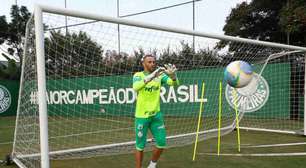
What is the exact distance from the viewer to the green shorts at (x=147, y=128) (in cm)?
561

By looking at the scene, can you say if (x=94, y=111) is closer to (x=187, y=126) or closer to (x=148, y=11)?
(x=187, y=126)

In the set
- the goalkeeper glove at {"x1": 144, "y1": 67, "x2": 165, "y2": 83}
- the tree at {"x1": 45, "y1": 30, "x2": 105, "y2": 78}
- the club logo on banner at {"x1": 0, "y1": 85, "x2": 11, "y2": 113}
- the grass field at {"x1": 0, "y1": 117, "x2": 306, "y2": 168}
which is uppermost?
the tree at {"x1": 45, "y1": 30, "x2": 105, "y2": 78}

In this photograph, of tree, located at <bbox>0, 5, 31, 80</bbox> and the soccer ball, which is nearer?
the soccer ball

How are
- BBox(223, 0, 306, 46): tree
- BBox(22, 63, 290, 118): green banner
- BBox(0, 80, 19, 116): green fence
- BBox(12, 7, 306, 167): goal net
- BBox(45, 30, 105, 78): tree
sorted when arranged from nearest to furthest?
BBox(12, 7, 306, 167): goal net < BBox(45, 30, 105, 78): tree < BBox(22, 63, 290, 118): green banner < BBox(223, 0, 306, 46): tree < BBox(0, 80, 19, 116): green fence

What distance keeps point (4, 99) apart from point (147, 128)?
16170mm

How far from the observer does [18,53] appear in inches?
1219

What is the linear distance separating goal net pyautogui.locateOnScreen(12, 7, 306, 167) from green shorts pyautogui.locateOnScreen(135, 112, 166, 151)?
164cm

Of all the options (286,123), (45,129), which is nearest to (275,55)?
(286,123)

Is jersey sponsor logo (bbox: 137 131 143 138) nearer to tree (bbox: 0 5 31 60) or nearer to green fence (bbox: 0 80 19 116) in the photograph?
green fence (bbox: 0 80 19 116)

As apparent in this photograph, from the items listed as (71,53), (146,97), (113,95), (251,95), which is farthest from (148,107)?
(113,95)

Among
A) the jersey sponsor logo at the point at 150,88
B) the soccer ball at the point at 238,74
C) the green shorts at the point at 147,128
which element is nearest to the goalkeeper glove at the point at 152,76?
the jersey sponsor logo at the point at 150,88

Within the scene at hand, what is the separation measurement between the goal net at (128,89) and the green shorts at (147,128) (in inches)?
64.5

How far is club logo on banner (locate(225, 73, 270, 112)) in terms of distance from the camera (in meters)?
11.6

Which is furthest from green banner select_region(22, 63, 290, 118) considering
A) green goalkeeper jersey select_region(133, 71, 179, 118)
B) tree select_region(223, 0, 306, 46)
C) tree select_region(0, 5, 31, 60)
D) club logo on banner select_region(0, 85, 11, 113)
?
tree select_region(0, 5, 31, 60)
